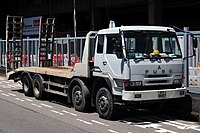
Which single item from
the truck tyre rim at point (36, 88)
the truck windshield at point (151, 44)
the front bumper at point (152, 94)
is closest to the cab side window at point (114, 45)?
the truck windshield at point (151, 44)

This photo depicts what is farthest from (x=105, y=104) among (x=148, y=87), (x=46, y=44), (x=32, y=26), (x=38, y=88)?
(x=32, y=26)

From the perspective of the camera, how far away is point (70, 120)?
10430 millimetres

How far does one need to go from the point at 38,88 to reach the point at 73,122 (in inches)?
Answer: 186

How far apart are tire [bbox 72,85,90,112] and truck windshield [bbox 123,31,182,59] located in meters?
2.28

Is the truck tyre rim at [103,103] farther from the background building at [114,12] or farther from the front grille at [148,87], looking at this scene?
the background building at [114,12]

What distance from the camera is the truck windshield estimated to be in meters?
10.1

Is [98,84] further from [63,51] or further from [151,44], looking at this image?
[63,51]

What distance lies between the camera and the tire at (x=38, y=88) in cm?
1423

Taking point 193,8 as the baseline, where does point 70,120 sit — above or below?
below

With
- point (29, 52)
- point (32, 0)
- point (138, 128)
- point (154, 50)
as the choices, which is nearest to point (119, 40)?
point (154, 50)

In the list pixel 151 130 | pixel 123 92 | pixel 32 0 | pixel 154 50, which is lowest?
pixel 151 130

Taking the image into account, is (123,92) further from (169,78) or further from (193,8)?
(193,8)

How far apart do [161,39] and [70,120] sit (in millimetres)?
3334

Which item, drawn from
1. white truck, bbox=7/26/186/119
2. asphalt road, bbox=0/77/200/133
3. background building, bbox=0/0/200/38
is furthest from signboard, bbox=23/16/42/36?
white truck, bbox=7/26/186/119
